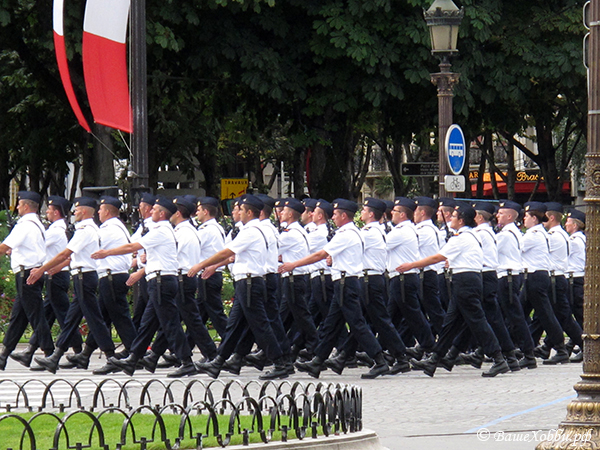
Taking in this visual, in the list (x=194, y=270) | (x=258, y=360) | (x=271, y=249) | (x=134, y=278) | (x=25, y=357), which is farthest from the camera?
(x=25, y=357)

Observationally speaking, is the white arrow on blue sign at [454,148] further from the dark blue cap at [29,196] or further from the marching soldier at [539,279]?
the dark blue cap at [29,196]

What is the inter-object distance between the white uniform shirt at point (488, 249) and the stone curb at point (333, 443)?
6.22 meters

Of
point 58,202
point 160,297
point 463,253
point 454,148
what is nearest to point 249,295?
point 160,297

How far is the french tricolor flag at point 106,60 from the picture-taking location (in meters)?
19.5

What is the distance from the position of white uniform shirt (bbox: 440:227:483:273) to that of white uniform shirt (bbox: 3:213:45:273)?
466 cm

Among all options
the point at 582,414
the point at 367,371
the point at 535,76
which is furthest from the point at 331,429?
the point at 535,76

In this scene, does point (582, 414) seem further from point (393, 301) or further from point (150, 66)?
point (150, 66)

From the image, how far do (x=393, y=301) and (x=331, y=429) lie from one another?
6.62 metres

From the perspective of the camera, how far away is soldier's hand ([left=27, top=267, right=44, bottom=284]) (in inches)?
583

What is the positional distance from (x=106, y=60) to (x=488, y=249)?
7.35 m

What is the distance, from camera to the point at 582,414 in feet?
28.6

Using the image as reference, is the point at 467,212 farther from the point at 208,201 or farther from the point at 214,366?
the point at 214,366

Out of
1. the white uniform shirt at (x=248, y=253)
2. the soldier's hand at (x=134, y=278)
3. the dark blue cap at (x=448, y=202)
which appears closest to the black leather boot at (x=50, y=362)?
the soldier's hand at (x=134, y=278)

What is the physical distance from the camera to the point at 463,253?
574 inches
